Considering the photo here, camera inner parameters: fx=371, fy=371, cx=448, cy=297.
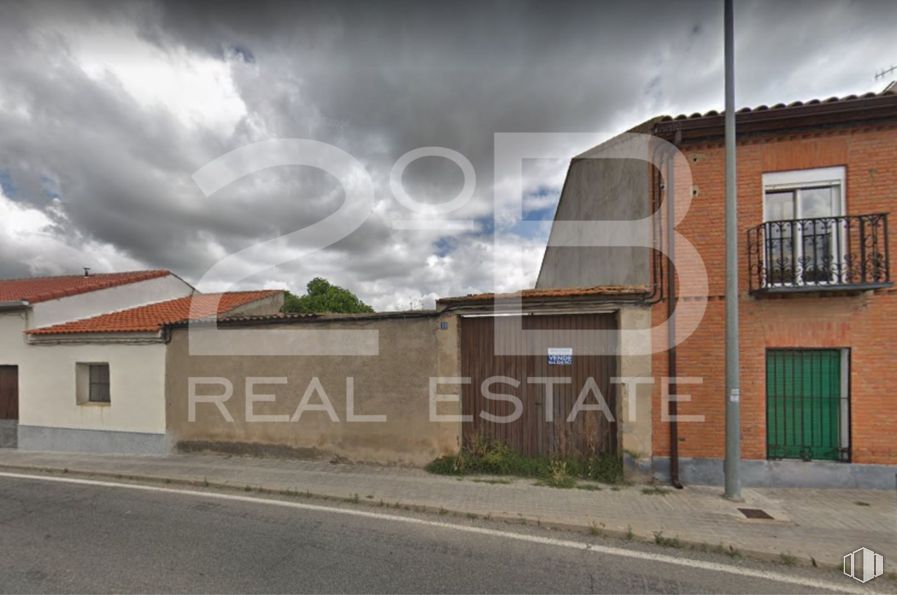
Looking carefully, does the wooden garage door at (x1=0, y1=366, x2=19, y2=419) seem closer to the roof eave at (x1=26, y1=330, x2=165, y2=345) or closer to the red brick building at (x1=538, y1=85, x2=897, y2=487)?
the roof eave at (x1=26, y1=330, x2=165, y2=345)

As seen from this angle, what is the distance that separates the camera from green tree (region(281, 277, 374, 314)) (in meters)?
26.8

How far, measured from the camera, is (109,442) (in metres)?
8.05

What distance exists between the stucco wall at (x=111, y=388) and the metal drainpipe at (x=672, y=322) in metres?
9.60

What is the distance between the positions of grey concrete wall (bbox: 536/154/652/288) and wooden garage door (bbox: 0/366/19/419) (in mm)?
13972

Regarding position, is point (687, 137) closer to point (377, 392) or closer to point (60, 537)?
point (377, 392)

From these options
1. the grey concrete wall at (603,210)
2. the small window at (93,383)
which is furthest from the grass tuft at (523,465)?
the small window at (93,383)

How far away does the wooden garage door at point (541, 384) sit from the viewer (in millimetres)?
6184

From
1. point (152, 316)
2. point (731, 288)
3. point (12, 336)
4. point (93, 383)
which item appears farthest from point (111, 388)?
point (731, 288)

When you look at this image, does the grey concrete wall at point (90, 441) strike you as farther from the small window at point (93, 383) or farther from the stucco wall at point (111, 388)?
the small window at point (93, 383)

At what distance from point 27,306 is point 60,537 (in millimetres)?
7470

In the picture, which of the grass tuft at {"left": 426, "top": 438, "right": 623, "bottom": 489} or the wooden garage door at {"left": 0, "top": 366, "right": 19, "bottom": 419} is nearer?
the grass tuft at {"left": 426, "top": 438, "right": 623, "bottom": 489}

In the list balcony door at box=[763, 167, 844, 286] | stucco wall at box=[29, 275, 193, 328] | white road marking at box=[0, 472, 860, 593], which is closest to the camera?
white road marking at box=[0, 472, 860, 593]

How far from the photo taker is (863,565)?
3561mm

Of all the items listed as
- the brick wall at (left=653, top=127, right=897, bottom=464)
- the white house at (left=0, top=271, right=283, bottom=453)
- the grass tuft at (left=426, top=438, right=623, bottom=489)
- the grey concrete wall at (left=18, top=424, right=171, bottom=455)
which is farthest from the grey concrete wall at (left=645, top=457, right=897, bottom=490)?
the white house at (left=0, top=271, right=283, bottom=453)
